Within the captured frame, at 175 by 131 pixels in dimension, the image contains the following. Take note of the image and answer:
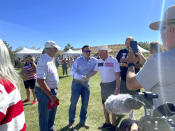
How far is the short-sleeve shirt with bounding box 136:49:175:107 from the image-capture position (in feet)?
3.24

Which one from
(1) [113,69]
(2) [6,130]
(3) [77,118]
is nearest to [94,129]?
(3) [77,118]

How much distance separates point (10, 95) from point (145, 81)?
1076 millimetres

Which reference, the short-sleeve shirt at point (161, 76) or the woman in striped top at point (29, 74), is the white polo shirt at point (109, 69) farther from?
the woman in striped top at point (29, 74)

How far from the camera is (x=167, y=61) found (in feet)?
3.25

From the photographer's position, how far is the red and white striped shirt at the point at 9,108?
1.02 metres

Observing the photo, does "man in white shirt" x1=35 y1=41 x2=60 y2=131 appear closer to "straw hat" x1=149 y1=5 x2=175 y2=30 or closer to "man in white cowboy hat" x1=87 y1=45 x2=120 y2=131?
"man in white cowboy hat" x1=87 y1=45 x2=120 y2=131

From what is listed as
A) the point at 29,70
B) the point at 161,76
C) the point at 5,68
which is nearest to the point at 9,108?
the point at 5,68

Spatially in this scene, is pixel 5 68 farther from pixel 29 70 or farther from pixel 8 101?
pixel 29 70

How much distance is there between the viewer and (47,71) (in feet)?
8.45

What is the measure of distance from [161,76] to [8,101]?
118 cm

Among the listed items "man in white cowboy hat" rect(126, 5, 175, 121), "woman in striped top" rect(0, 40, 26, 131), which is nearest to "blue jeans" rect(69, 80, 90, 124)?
"woman in striped top" rect(0, 40, 26, 131)

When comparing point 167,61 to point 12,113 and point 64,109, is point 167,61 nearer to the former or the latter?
point 12,113

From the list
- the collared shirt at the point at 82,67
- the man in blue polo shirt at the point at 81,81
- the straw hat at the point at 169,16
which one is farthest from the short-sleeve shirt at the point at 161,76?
the collared shirt at the point at 82,67

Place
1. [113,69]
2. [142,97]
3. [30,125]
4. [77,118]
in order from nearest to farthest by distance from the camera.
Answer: [142,97] → [113,69] → [30,125] → [77,118]
